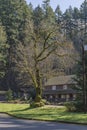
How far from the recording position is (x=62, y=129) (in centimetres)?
2136

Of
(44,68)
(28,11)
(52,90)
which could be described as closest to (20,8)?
(28,11)

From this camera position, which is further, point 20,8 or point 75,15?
point 75,15

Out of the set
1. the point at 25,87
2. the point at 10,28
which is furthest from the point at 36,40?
the point at 10,28

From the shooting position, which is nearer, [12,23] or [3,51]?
[3,51]

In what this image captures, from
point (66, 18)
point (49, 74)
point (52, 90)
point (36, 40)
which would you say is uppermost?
point (66, 18)

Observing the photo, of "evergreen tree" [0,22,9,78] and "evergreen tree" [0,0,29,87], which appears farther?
"evergreen tree" [0,0,29,87]

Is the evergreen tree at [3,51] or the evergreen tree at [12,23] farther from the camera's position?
the evergreen tree at [12,23]

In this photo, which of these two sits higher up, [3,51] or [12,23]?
[12,23]

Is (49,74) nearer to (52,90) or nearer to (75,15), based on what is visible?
(52,90)

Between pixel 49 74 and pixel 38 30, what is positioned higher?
pixel 38 30

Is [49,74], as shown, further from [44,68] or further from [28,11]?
[28,11]

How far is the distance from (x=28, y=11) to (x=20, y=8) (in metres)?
2.60

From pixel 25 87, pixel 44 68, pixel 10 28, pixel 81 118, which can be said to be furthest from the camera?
pixel 10 28

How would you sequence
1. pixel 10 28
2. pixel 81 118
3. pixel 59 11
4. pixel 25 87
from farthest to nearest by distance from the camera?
pixel 59 11 < pixel 10 28 < pixel 25 87 < pixel 81 118
